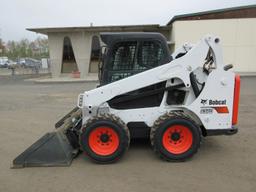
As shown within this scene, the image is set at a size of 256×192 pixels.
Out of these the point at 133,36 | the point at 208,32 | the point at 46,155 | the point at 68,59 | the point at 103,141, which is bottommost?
the point at 46,155

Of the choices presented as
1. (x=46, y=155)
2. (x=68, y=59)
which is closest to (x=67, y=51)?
(x=68, y=59)

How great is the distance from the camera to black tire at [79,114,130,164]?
4574 millimetres

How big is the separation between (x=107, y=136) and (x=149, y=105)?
3.16ft

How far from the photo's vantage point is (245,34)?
76.5ft

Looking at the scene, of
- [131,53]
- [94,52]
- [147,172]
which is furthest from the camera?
[94,52]

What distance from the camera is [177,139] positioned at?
15.3 feet

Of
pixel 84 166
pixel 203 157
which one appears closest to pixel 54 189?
pixel 84 166

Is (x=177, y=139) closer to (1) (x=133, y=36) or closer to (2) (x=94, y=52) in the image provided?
(1) (x=133, y=36)

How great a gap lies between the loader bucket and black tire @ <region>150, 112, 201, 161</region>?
1.52 metres

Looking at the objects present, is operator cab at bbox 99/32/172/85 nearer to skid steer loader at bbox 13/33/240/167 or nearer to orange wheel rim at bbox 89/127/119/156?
skid steer loader at bbox 13/33/240/167

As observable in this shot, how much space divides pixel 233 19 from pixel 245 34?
165 centimetres

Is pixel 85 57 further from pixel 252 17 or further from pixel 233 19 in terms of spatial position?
pixel 252 17

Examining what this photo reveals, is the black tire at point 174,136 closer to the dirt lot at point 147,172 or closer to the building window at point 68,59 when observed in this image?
the dirt lot at point 147,172

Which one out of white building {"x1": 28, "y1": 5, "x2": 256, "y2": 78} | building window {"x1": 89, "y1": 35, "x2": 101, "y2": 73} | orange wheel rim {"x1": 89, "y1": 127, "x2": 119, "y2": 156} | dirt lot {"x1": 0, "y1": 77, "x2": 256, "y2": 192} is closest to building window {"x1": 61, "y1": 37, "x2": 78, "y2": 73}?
white building {"x1": 28, "y1": 5, "x2": 256, "y2": 78}
